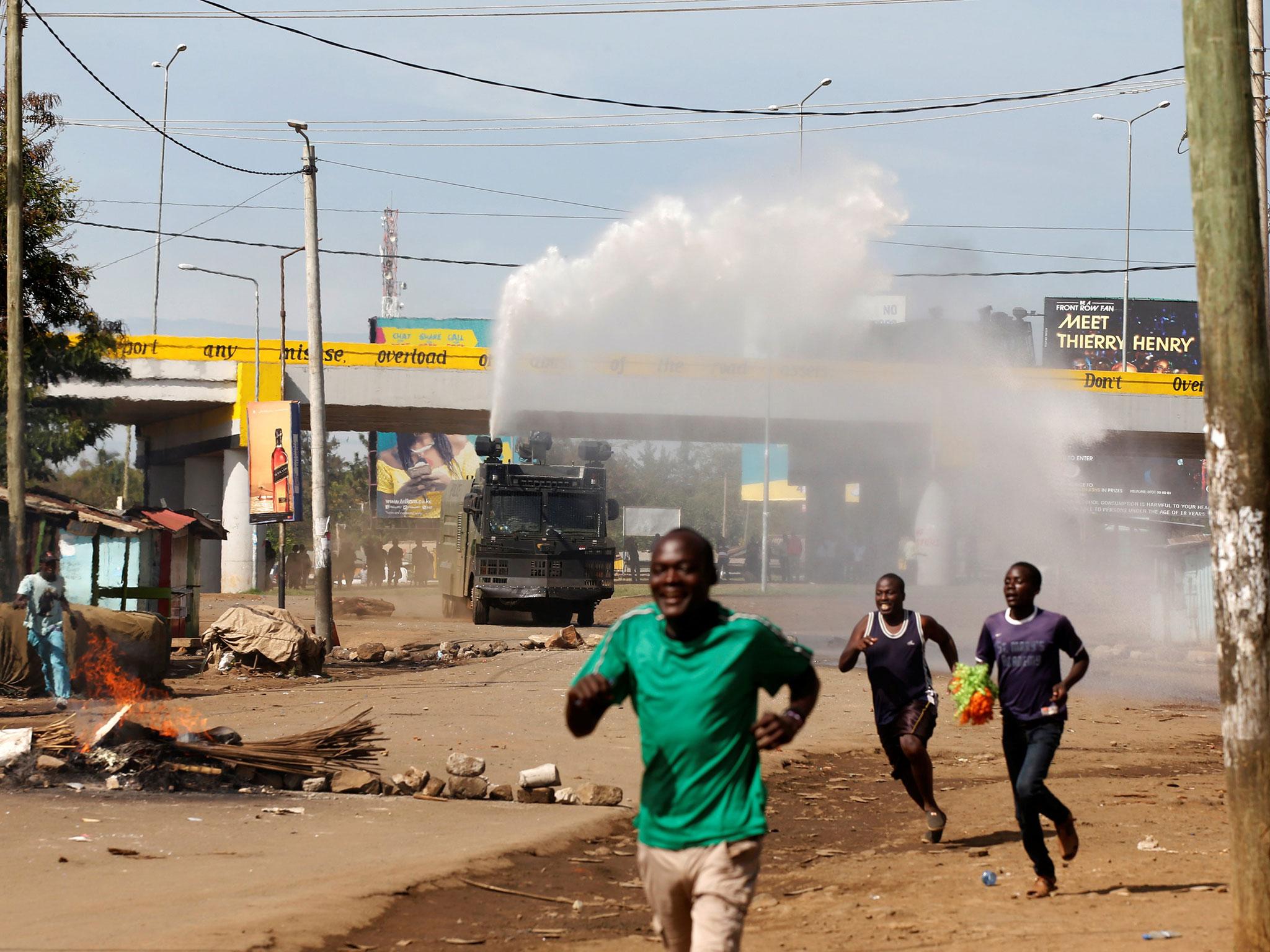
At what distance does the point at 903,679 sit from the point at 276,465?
17.2m

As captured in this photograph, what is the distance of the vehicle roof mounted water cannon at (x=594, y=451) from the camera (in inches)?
1139

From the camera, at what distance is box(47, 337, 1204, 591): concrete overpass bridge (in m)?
36.7

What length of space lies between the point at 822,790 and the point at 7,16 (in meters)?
14.8

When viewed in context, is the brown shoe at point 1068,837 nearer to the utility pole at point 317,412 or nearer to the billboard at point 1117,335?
the utility pole at point 317,412

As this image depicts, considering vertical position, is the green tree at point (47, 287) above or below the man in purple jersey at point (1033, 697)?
above

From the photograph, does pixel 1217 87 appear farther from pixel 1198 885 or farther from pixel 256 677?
pixel 256 677

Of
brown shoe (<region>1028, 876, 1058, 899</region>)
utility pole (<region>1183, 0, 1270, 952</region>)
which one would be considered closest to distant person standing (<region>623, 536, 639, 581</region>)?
brown shoe (<region>1028, 876, 1058, 899</region>)

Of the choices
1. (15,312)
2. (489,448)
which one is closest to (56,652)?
(15,312)

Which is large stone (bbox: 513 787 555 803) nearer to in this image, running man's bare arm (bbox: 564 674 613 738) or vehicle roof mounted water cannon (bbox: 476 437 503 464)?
running man's bare arm (bbox: 564 674 613 738)

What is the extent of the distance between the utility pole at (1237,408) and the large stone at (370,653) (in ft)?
60.7

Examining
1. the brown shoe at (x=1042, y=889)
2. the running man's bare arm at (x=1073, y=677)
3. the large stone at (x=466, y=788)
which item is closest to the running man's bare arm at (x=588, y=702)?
the running man's bare arm at (x=1073, y=677)

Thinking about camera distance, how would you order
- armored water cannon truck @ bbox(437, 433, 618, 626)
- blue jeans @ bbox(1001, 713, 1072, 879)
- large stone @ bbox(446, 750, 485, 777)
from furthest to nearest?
armored water cannon truck @ bbox(437, 433, 618, 626)
large stone @ bbox(446, 750, 485, 777)
blue jeans @ bbox(1001, 713, 1072, 879)

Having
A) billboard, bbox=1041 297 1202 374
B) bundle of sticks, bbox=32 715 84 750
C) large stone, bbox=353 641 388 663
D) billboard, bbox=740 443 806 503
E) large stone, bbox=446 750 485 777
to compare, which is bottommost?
large stone, bbox=353 641 388 663

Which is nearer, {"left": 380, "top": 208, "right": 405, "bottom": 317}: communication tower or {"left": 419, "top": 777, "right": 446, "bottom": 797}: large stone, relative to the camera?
{"left": 419, "top": 777, "right": 446, "bottom": 797}: large stone
